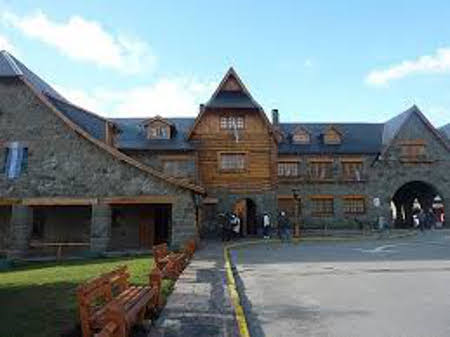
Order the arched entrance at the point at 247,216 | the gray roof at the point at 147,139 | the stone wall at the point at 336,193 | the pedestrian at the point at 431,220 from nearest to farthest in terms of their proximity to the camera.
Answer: the gray roof at the point at 147,139, the arched entrance at the point at 247,216, the pedestrian at the point at 431,220, the stone wall at the point at 336,193

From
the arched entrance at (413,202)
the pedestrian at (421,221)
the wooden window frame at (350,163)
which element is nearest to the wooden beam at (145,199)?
the pedestrian at (421,221)

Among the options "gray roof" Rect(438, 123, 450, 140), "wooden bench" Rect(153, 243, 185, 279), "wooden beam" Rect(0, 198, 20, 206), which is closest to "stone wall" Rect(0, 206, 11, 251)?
"wooden beam" Rect(0, 198, 20, 206)

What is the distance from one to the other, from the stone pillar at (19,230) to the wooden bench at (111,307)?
15.7 meters

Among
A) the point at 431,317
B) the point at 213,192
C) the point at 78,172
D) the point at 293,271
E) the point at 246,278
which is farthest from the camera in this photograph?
the point at 213,192

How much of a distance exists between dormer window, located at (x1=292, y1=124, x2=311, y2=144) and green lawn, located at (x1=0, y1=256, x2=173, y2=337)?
27267 millimetres

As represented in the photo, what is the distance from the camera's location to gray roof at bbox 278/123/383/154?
4083cm

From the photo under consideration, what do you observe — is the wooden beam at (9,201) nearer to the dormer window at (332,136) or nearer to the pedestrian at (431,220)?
the dormer window at (332,136)

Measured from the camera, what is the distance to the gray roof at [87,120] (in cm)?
2730

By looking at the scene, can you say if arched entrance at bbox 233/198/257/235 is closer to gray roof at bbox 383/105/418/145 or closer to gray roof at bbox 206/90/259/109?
gray roof at bbox 206/90/259/109

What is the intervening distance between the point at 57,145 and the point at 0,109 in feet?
10.1

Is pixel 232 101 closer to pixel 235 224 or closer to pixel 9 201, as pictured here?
pixel 235 224

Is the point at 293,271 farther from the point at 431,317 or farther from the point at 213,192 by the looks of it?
the point at 213,192

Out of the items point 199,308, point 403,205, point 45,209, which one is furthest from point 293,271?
point 403,205

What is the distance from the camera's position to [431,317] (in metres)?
8.59
